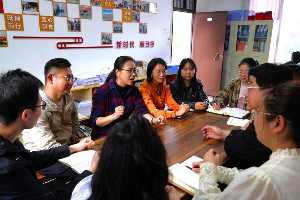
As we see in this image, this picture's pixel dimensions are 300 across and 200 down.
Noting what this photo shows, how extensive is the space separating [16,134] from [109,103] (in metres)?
1.16

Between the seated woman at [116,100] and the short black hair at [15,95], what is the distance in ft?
3.28

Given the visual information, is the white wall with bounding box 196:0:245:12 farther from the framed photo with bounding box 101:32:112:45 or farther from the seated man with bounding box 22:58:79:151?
the seated man with bounding box 22:58:79:151

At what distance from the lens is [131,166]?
26.8 inches

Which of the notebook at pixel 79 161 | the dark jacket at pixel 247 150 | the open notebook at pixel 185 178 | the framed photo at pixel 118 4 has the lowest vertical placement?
the open notebook at pixel 185 178

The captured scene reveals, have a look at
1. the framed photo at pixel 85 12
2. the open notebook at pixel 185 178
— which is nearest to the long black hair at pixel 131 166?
the open notebook at pixel 185 178

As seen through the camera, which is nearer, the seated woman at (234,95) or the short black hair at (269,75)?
the short black hair at (269,75)

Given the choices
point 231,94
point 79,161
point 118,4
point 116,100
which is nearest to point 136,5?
point 118,4

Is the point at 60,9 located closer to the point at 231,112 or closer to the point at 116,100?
the point at 116,100

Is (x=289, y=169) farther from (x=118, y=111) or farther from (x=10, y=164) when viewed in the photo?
(x=118, y=111)

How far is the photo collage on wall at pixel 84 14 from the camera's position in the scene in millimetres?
2633

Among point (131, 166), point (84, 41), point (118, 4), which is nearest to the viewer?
point (131, 166)

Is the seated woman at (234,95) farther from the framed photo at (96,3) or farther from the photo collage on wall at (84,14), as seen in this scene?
the framed photo at (96,3)

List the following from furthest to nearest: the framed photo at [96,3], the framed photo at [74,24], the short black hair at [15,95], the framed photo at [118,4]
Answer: the framed photo at [118,4], the framed photo at [96,3], the framed photo at [74,24], the short black hair at [15,95]

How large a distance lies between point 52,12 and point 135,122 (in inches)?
109
